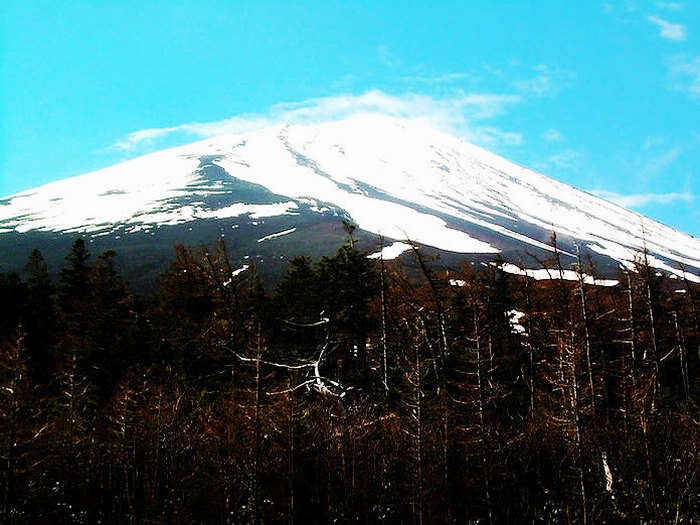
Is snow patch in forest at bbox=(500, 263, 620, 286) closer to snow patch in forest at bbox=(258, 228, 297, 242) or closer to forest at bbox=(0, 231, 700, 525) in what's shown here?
forest at bbox=(0, 231, 700, 525)

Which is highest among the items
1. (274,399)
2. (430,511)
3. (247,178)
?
(247,178)

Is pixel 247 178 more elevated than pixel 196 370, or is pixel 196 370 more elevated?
pixel 247 178

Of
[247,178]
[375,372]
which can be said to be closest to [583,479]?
[375,372]

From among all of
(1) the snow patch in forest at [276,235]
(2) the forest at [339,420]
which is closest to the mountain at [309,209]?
(1) the snow patch in forest at [276,235]

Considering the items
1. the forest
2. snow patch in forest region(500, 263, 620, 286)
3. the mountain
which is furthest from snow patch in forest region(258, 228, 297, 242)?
the forest

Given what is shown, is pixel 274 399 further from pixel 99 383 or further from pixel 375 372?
pixel 99 383

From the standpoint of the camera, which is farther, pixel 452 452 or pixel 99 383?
pixel 99 383

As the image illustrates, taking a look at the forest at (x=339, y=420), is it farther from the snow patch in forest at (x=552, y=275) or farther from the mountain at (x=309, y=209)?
the mountain at (x=309, y=209)
